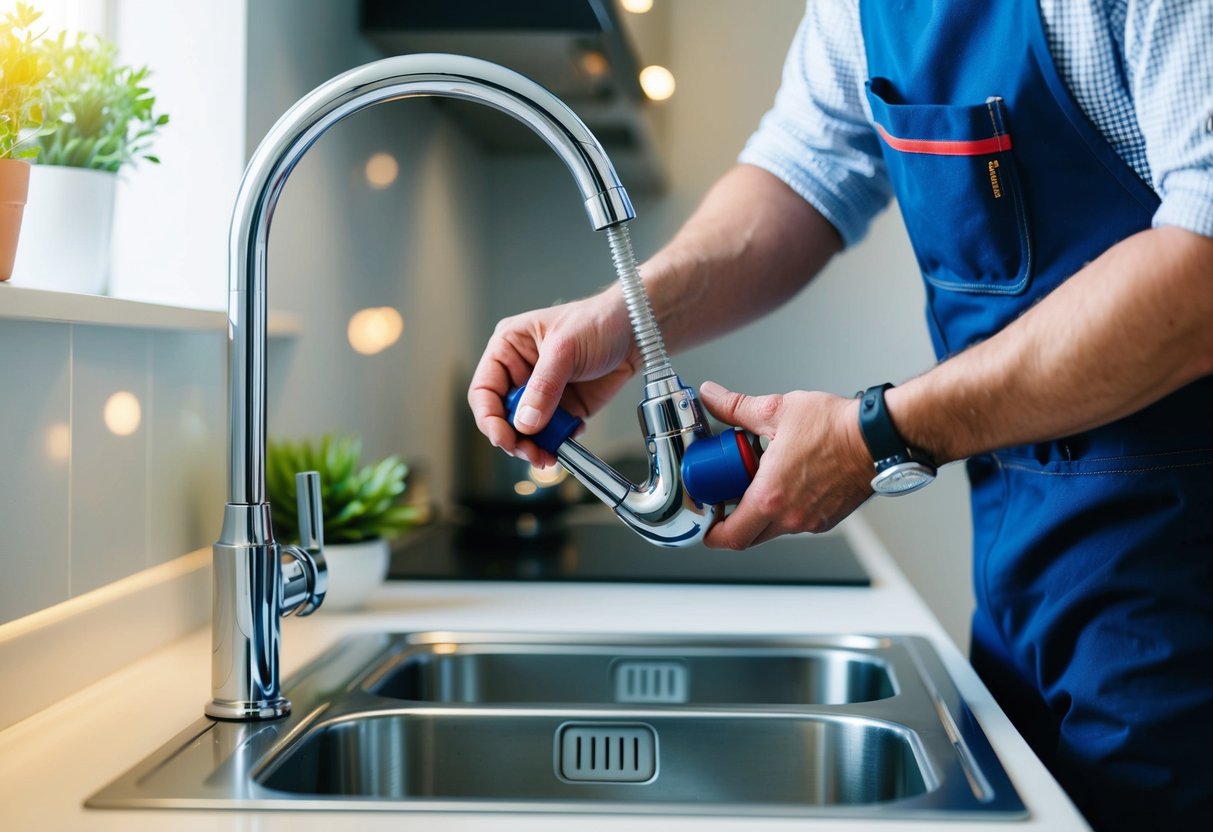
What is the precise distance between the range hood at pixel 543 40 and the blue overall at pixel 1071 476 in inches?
27.4

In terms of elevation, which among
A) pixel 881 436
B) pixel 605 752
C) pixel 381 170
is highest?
pixel 381 170

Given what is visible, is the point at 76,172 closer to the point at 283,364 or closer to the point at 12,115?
the point at 12,115

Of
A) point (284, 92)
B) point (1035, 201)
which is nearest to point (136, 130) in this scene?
point (284, 92)

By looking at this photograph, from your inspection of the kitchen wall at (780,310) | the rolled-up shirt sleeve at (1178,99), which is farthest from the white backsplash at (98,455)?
the kitchen wall at (780,310)

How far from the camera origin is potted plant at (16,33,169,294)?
3.06 feet

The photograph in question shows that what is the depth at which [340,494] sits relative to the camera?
121cm

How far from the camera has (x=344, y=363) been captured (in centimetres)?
162

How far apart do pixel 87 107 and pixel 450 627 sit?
541mm

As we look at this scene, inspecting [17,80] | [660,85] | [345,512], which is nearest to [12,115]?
[17,80]

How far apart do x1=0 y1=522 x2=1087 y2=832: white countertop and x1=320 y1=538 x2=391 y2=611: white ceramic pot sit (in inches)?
0.8

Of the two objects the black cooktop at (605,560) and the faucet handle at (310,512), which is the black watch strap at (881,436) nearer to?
the faucet handle at (310,512)

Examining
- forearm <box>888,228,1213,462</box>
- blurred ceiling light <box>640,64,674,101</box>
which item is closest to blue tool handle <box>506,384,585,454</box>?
forearm <box>888,228,1213,462</box>

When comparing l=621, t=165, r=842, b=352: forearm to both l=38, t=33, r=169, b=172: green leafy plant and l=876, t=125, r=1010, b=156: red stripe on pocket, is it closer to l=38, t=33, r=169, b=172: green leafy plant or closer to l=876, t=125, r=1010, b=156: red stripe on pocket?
l=876, t=125, r=1010, b=156: red stripe on pocket

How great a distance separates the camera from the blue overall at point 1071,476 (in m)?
0.82
